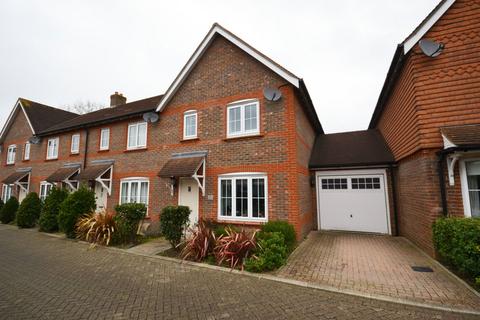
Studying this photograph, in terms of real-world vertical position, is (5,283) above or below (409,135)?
below

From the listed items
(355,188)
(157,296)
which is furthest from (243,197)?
(355,188)

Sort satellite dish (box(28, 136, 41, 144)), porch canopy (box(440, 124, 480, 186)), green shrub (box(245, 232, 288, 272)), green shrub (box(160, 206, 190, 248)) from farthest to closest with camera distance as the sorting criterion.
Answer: satellite dish (box(28, 136, 41, 144))
green shrub (box(160, 206, 190, 248))
green shrub (box(245, 232, 288, 272))
porch canopy (box(440, 124, 480, 186))

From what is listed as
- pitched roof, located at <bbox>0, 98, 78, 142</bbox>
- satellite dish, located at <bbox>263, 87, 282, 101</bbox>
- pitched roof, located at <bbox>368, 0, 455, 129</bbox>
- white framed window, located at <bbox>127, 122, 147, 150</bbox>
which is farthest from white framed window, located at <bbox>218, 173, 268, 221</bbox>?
pitched roof, located at <bbox>0, 98, 78, 142</bbox>

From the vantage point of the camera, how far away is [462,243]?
479 centimetres

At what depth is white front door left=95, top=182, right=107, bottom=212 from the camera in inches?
495

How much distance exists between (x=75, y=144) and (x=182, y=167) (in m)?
10.2

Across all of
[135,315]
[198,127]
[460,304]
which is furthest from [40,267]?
[460,304]

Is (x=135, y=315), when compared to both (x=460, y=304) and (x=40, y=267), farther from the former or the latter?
(x=460, y=304)

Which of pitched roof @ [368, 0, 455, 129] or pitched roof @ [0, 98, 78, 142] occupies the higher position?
pitched roof @ [0, 98, 78, 142]

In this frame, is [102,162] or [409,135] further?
[102,162]

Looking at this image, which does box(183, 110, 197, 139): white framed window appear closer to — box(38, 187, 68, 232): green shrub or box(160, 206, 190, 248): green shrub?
box(160, 206, 190, 248): green shrub

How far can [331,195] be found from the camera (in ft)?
34.9

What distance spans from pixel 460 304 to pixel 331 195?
669cm

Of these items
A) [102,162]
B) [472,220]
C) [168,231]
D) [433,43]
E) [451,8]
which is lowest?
[168,231]
